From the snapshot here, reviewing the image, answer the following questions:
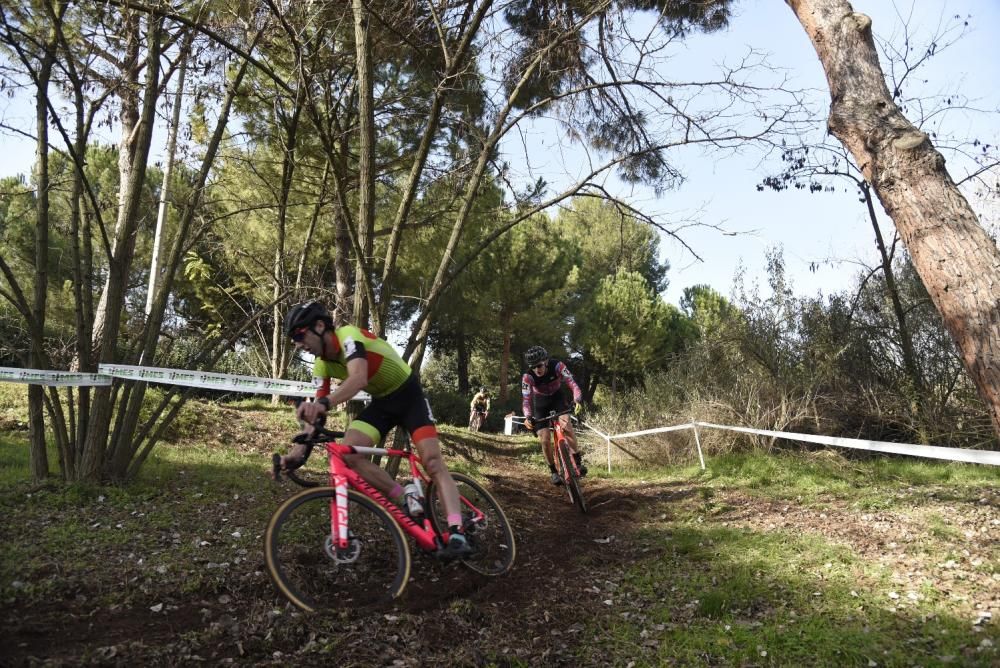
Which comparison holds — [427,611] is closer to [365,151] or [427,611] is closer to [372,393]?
[372,393]

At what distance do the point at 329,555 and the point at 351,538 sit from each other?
15 cm

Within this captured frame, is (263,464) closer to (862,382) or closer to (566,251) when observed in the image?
(862,382)

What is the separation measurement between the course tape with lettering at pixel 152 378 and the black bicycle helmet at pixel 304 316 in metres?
1.48

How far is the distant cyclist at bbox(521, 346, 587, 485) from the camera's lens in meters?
7.51

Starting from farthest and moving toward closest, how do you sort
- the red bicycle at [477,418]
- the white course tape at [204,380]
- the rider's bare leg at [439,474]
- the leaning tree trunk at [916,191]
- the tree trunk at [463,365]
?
the tree trunk at [463,365] < the red bicycle at [477,418] < the white course tape at [204,380] < the rider's bare leg at [439,474] < the leaning tree trunk at [916,191]

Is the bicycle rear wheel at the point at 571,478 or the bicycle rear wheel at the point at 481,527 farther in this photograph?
the bicycle rear wheel at the point at 571,478

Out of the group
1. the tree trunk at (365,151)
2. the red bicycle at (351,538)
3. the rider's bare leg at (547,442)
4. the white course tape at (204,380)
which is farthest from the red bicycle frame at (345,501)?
the rider's bare leg at (547,442)

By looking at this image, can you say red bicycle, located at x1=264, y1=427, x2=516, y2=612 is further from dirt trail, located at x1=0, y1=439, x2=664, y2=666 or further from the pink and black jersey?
the pink and black jersey

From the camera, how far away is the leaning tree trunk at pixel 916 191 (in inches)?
164

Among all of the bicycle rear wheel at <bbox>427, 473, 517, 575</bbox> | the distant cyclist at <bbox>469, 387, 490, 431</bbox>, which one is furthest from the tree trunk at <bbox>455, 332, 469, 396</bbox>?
the bicycle rear wheel at <bbox>427, 473, 517, 575</bbox>

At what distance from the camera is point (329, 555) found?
12.8 ft

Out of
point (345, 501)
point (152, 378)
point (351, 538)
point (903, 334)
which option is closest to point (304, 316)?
point (345, 501)

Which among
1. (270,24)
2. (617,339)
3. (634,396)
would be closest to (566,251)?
(617,339)

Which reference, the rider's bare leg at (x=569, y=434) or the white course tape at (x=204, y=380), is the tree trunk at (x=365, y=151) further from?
the rider's bare leg at (x=569, y=434)
